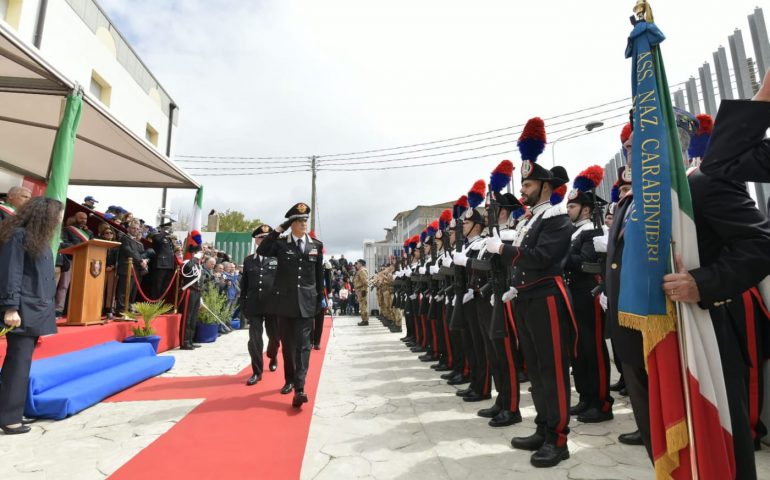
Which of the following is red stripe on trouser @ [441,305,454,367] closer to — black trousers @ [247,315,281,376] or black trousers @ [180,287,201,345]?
black trousers @ [247,315,281,376]

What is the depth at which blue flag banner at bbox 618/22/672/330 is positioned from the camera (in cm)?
166

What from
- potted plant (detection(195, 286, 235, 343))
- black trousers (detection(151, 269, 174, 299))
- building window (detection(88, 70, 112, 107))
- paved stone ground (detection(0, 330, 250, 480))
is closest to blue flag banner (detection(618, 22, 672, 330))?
paved stone ground (detection(0, 330, 250, 480))

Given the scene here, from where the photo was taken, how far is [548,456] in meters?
2.68

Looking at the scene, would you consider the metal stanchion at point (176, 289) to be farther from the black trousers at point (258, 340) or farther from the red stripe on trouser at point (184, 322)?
the black trousers at point (258, 340)

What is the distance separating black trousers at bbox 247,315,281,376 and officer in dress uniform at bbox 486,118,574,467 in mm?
3458

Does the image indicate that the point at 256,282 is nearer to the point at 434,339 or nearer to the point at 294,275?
the point at 294,275

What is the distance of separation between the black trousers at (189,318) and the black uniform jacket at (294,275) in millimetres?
4534

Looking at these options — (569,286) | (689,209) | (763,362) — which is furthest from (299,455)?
(763,362)

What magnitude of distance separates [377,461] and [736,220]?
243 cm

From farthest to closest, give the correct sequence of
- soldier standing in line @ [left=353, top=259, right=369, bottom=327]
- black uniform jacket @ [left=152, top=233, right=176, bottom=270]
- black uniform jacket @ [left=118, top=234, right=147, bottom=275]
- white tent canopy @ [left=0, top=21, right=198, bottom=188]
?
soldier standing in line @ [left=353, top=259, right=369, bottom=327]
black uniform jacket @ [left=152, top=233, right=176, bottom=270]
black uniform jacket @ [left=118, top=234, right=147, bottom=275]
white tent canopy @ [left=0, top=21, right=198, bottom=188]

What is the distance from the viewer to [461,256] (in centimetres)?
463

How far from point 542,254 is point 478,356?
76.0 inches

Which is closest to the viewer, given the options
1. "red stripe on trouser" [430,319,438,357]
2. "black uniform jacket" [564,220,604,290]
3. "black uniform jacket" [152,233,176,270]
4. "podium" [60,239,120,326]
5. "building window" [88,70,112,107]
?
"black uniform jacket" [564,220,604,290]

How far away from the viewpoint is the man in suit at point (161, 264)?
8.85 m
